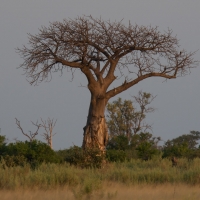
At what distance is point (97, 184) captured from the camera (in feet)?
38.7

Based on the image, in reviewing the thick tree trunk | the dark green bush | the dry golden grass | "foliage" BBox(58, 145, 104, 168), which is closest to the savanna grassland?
the dry golden grass

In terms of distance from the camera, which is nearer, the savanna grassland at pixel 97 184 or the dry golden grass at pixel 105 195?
the dry golden grass at pixel 105 195

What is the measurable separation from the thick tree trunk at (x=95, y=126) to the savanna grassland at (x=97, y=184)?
8.82 feet

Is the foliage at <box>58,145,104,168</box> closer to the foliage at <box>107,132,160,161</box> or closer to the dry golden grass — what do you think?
the foliage at <box>107,132,160,161</box>

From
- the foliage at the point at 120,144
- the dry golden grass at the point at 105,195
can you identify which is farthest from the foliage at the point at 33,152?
the foliage at the point at 120,144

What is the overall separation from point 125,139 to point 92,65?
6.39 metres

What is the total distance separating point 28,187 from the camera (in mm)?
13164

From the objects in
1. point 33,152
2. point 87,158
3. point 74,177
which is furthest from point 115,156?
point 74,177

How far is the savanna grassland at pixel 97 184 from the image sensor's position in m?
11.3

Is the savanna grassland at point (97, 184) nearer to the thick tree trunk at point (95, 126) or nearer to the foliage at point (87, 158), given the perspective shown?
the foliage at point (87, 158)

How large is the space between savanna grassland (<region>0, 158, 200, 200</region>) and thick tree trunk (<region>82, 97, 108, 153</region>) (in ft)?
8.82

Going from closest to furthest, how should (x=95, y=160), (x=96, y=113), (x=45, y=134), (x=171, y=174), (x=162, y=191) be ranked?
1. (x=162, y=191)
2. (x=171, y=174)
3. (x=95, y=160)
4. (x=96, y=113)
5. (x=45, y=134)

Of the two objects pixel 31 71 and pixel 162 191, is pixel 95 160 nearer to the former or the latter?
pixel 31 71

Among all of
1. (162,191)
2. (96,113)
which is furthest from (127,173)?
(96,113)
